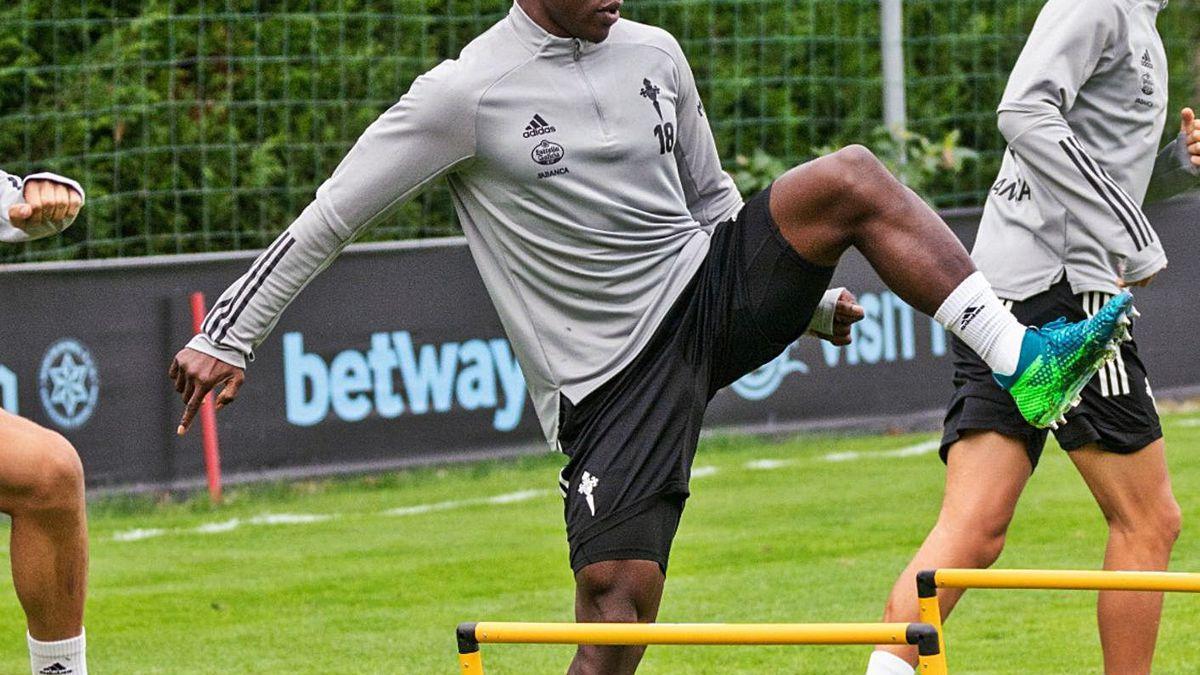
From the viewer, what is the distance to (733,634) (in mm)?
3957

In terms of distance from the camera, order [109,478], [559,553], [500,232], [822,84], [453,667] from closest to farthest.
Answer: [500,232], [453,667], [559,553], [109,478], [822,84]

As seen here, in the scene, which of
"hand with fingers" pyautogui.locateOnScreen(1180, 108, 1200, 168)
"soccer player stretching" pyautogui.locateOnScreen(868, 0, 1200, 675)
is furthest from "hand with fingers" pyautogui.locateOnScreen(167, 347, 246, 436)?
"hand with fingers" pyautogui.locateOnScreen(1180, 108, 1200, 168)

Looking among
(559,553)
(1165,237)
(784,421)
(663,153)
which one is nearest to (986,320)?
(663,153)

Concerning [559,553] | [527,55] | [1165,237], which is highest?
[527,55]

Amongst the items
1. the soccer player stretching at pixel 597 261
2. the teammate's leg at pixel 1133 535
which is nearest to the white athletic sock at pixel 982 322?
the soccer player stretching at pixel 597 261

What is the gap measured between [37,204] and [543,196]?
1180 millimetres

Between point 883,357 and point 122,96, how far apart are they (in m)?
4.66

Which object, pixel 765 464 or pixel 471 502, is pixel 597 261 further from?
pixel 765 464

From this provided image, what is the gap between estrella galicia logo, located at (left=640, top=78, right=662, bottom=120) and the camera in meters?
4.72

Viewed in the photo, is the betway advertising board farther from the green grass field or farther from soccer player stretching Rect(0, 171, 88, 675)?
soccer player stretching Rect(0, 171, 88, 675)

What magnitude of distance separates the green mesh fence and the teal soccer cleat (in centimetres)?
779

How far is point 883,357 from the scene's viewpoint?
41.1 ft

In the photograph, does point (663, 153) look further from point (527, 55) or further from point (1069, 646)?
point (1069, 646)

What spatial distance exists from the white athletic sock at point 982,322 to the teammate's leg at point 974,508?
0.99 meters
